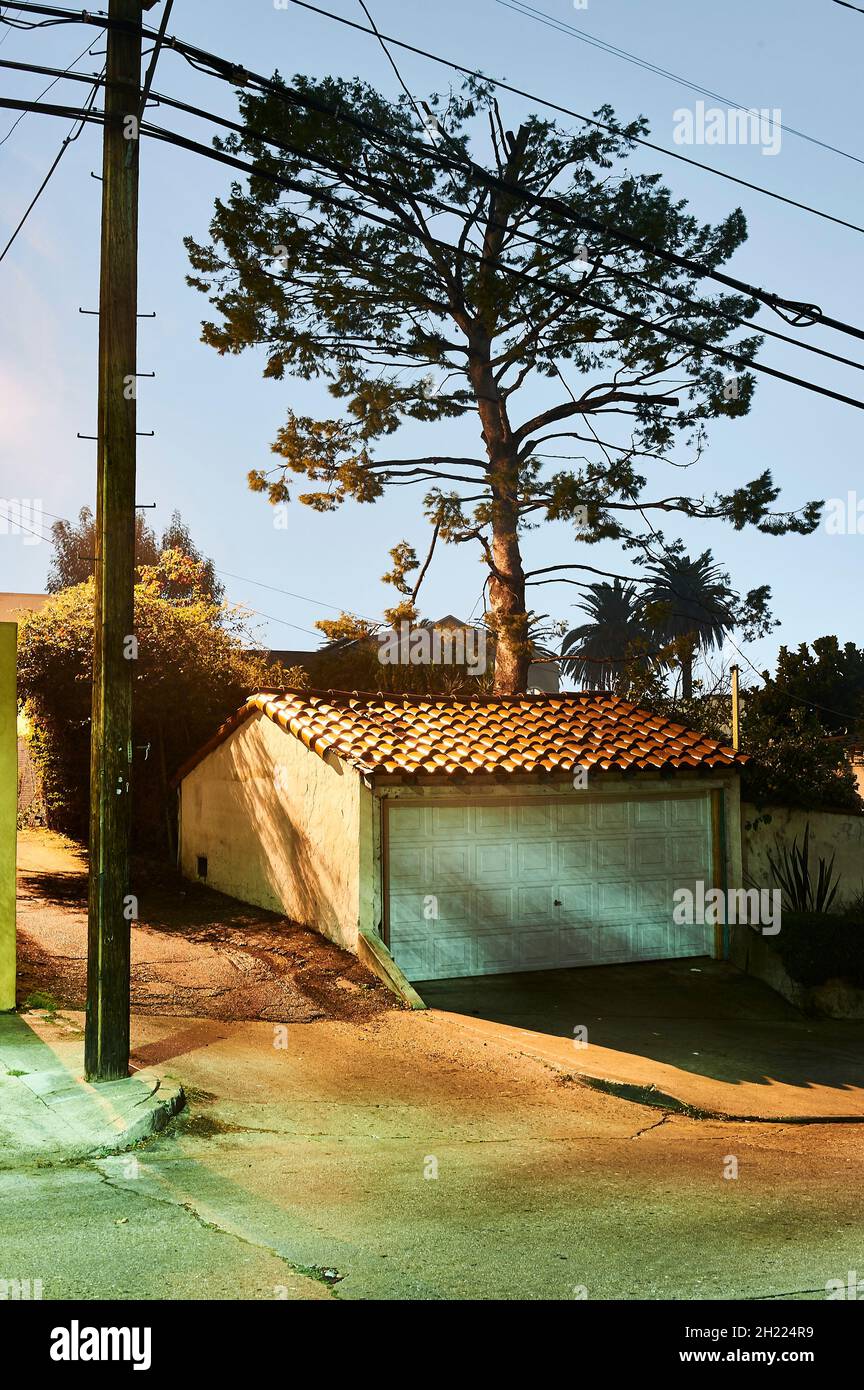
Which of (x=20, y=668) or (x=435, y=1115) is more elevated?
(x=20, y=668)

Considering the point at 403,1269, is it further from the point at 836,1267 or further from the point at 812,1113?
the point at 812,1113

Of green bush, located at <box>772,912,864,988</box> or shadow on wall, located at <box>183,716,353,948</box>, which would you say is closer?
green bush, located at <box>772,912,864,988</box>

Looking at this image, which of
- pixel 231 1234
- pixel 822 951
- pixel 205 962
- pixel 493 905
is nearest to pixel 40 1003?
pixel 205 962

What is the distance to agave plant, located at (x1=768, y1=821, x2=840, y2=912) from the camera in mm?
17328

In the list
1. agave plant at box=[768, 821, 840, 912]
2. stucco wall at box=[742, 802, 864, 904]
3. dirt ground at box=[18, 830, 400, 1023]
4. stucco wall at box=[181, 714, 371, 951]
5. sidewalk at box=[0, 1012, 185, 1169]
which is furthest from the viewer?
stucco wall at box=[742, 802, 864, 904]

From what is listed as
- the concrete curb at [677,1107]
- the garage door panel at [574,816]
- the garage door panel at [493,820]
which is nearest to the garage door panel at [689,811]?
the garage door panel at [574,816]

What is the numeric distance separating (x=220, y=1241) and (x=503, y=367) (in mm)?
23036

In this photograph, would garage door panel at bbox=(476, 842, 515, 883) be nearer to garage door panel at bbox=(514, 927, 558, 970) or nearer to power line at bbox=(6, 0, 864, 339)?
garage door panel at bbox=(514, 927, 558, 970)

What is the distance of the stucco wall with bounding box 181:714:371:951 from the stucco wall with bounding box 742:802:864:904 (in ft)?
20.9

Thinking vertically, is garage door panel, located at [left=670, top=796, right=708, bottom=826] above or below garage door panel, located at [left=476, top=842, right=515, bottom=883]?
above

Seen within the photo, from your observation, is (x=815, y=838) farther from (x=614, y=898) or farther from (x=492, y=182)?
(x=492, y=182)

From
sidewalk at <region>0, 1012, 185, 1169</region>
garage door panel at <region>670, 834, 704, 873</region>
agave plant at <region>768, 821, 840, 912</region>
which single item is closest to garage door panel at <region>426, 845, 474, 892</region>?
garage door panel at <region>670, 834, 704, 873</region>

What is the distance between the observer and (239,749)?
18406 millimetres
